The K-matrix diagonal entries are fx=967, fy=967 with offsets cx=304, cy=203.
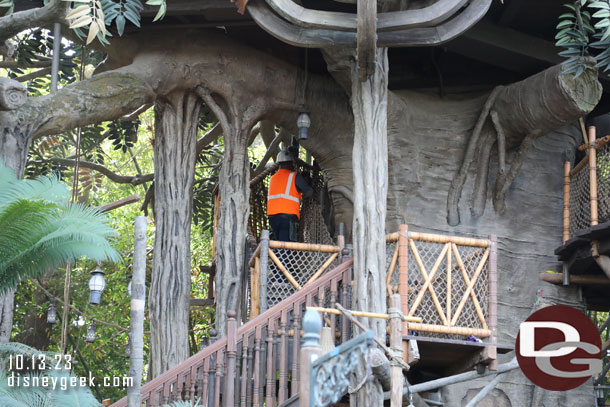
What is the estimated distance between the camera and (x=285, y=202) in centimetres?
1150

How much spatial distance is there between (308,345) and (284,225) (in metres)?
6.25

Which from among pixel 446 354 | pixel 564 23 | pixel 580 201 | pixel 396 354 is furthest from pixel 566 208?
pixel 396 354

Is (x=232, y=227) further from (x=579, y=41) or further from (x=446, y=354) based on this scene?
(x=579, y=41)

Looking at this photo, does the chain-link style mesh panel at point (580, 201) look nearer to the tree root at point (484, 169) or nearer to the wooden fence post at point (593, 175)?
the wooden fence post at point (593, 175)

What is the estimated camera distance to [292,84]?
1191cm

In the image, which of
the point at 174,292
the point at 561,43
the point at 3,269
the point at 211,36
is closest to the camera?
the point at 3,269

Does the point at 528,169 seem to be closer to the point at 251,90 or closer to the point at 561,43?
the point at 561,43

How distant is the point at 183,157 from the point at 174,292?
5.28 feet

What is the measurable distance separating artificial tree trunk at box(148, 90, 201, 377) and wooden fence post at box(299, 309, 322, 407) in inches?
199

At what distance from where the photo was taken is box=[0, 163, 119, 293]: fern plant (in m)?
7.33

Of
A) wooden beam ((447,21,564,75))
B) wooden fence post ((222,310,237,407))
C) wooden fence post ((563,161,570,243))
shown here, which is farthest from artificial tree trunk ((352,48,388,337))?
wooden fence post ((563,161,570,243))

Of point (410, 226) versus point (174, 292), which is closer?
point (174, 292)

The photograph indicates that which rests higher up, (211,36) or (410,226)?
(211,36)

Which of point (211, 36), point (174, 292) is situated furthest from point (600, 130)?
point (174, 292)
